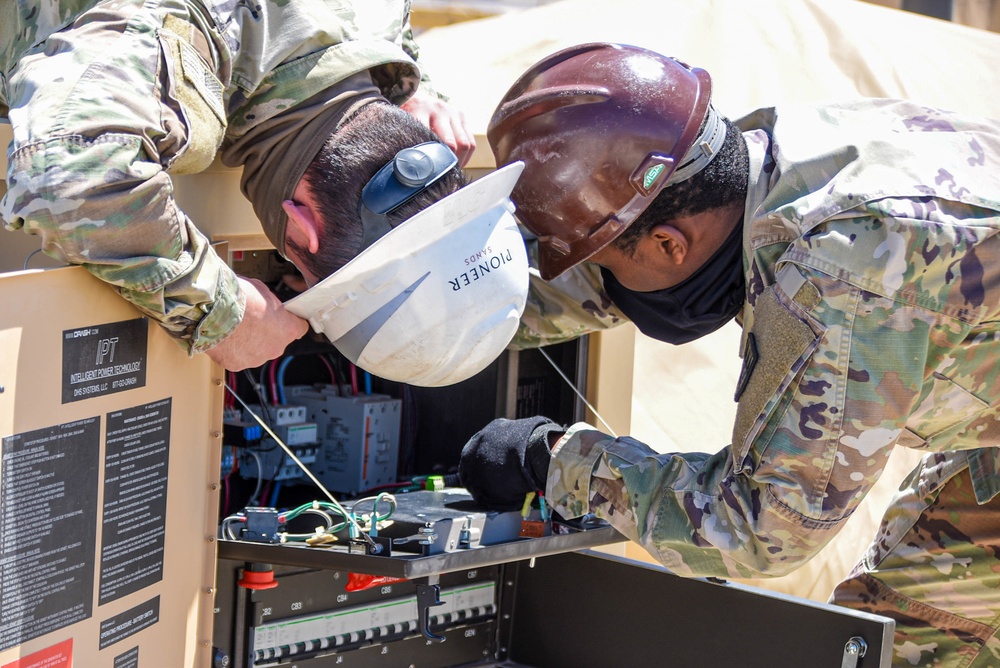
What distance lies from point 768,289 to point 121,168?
41.4 inches

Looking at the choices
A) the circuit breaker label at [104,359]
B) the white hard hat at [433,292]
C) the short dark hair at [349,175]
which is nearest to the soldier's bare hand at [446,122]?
the short dark hair at [349,175]

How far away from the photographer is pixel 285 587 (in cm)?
199

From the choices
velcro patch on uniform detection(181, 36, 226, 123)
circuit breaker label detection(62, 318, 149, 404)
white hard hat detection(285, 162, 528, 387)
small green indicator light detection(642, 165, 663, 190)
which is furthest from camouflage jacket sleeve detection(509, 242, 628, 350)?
circuit breaker label detection(62, 318, 149, 404)

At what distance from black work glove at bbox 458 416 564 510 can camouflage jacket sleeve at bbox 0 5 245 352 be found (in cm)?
67

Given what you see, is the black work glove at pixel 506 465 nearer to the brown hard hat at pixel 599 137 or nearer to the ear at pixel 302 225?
the brown hard hat at pixel 599 137

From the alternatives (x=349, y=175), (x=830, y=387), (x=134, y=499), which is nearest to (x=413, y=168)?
(x=349, y=175)

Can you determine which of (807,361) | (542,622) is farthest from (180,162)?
(542,622)

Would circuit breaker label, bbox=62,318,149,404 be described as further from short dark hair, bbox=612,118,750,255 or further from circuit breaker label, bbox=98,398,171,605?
short dark hair, bbox=612,118,750,255

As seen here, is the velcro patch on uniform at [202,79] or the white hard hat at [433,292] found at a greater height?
the velcro patch on uniform at [202,79]

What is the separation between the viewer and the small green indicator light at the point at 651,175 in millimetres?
1912

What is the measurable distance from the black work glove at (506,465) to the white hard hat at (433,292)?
14.4 inches

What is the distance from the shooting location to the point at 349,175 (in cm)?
179

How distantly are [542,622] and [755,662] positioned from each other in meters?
0.52

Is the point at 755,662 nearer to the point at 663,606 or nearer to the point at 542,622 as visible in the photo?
the point at 663,606
